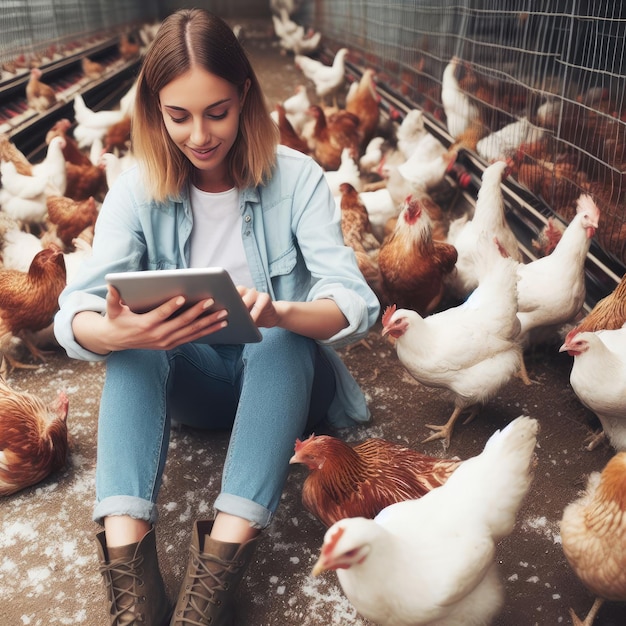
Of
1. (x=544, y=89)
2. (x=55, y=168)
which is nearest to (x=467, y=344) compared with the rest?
(x=544, y=89)

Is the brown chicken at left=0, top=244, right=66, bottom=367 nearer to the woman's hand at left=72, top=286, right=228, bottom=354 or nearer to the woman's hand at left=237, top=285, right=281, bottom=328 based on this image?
the woman's hand at left=72, top=286, right=228, bottom=354

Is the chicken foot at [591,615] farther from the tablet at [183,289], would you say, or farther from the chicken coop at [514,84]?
the chicken coop at [514,84]

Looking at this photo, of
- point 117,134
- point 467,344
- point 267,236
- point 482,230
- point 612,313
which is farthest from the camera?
point 117,134

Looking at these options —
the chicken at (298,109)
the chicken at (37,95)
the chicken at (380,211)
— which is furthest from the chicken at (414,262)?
the chicken at (37,95)

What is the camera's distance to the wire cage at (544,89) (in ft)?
6.88

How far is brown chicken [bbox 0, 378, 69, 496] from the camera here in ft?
4.66

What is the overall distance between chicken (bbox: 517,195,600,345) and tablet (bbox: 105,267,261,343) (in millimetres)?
1075

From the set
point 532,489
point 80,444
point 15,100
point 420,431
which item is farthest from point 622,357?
point 15,100

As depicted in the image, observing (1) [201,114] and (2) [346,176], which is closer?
(1) [201,114]

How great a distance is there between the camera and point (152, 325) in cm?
102

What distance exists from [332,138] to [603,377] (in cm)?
263

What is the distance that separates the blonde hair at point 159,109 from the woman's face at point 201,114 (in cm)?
2

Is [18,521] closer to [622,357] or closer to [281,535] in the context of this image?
[281,535]

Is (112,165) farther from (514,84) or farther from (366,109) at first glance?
(514,84)
